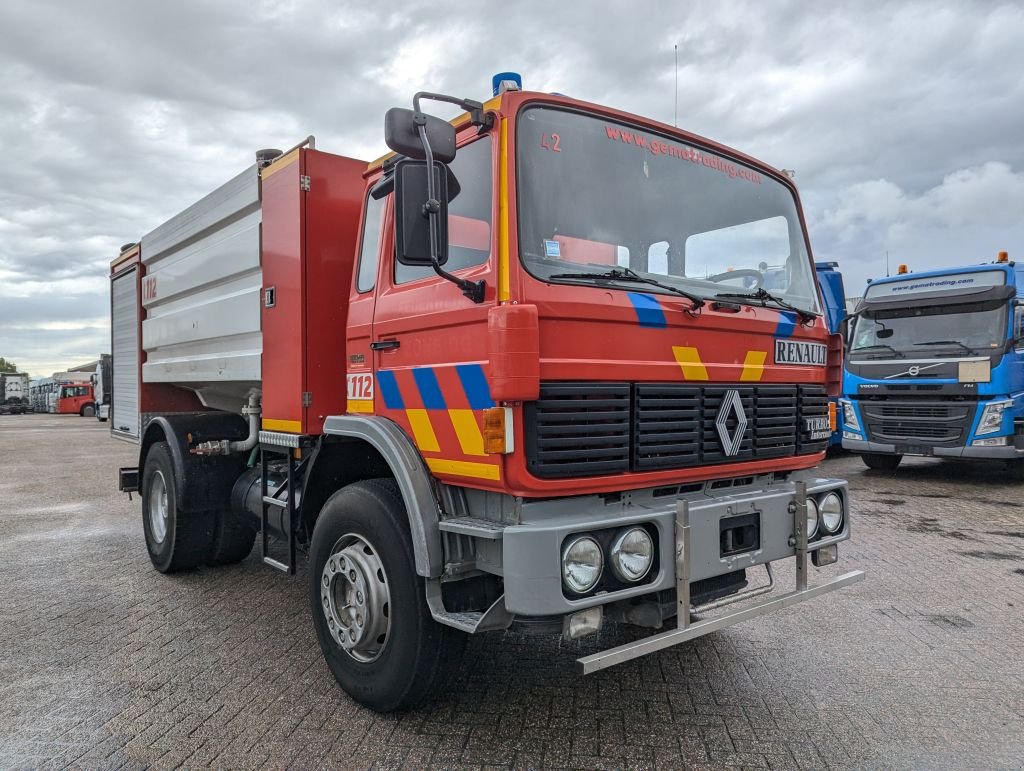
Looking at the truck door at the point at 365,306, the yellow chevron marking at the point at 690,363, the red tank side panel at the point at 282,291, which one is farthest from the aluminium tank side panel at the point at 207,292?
the yellow chevron marking at the point at 690,363

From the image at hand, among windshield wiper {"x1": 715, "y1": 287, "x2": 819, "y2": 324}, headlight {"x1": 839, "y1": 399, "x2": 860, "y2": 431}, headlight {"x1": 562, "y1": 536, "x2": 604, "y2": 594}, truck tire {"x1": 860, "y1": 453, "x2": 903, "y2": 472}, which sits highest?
windshield wiper {"x1": 715, "y1": 287, "x2": 819, "y2": 324}

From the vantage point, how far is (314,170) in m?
3.98

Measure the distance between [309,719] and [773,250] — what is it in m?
3.12

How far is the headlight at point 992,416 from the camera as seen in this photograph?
8758 millimetres

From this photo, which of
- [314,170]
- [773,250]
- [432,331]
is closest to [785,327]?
[773,250]

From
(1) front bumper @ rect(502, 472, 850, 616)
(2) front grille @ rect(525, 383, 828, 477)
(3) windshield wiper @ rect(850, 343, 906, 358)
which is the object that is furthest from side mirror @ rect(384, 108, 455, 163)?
(3) windshield wiper @ rect(850, 343, 906, 358)

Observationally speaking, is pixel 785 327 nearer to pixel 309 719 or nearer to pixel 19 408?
pixel 309 719

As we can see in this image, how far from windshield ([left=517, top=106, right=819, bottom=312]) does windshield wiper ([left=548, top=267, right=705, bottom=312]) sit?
18 millimetres

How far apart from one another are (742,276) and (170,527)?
4.30 m

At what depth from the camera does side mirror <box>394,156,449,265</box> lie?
8.99 feet

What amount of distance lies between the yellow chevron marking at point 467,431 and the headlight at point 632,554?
611 mm

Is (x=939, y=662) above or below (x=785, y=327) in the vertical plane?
below

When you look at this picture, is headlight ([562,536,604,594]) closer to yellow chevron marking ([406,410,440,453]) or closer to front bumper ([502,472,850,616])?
front bumper ([502,472,850,616])

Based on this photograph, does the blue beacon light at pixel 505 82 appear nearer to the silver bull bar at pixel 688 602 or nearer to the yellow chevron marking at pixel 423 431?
the yellow chevron marking at pixel 423 431
